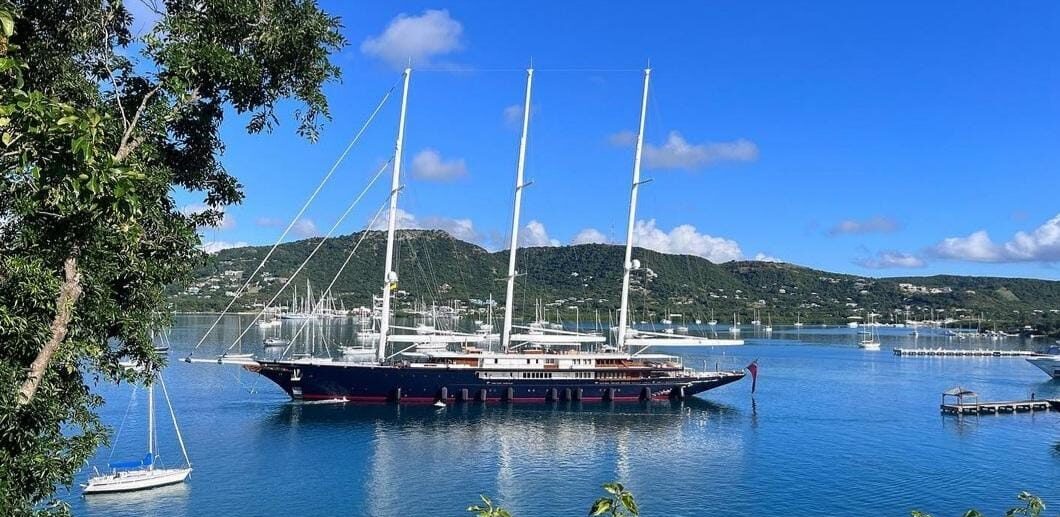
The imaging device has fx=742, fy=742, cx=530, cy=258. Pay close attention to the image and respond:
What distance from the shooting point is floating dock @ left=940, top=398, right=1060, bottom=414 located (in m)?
60.8

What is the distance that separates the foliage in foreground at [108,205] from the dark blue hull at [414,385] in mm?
47355

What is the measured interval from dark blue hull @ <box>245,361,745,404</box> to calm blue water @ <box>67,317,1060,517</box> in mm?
1850

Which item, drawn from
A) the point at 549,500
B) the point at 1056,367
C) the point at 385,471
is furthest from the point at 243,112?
the point at 1056,367

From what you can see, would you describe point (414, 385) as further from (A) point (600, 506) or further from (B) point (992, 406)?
(A) point (600, 506)

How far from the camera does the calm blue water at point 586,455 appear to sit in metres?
33.2

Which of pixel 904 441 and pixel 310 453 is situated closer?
pixel 310 453

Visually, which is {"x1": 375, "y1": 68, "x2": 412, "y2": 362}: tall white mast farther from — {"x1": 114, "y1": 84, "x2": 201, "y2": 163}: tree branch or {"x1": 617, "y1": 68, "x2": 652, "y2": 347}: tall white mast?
{"x1": 114, "y1": 84, "x2": 201, "y2": 163}: tree branch

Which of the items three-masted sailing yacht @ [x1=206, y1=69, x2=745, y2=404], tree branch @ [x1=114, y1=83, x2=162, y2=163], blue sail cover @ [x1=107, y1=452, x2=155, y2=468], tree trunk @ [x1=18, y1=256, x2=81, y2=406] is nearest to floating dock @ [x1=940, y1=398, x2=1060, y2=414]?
three-masted sailing yacht @ [x1=206, y1=69, x2=745, y2=404]

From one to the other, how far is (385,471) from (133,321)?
30.7 metres

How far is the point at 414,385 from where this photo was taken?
57.9 metres

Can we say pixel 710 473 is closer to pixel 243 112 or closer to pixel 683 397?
pixel 683 397

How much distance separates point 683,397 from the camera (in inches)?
2559

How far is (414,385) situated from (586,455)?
19.3m

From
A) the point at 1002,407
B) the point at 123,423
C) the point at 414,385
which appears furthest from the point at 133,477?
the point at 1002,407
